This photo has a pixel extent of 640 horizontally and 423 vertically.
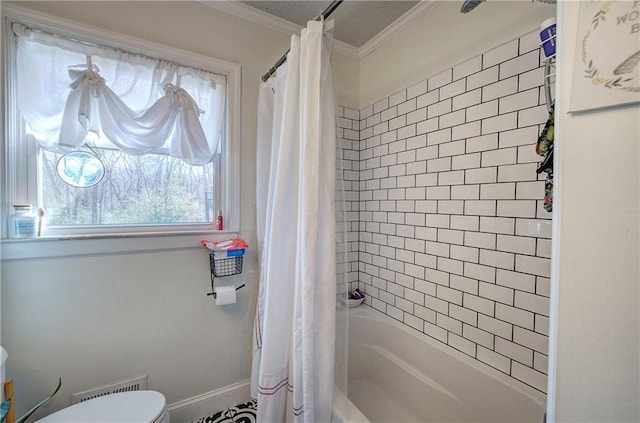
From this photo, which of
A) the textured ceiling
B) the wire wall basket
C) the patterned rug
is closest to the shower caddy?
the wire wall basket

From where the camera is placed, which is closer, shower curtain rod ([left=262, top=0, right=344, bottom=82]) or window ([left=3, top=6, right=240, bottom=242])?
shower curtain rod ([left=262, top=0, right=344, bottom=82])

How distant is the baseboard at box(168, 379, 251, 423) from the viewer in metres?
1.46

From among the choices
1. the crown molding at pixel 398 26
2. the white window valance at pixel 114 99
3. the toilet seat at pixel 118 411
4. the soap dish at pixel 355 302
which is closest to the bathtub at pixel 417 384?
the soap dish at pixel 355 302

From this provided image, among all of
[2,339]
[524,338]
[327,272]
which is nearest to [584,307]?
[327,272]

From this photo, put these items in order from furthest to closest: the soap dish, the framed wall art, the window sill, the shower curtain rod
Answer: the soap dish
the window sill
the shower curtain rod
the framed wall art

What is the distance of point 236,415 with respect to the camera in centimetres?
155

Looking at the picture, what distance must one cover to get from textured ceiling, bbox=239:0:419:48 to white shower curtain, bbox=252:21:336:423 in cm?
74

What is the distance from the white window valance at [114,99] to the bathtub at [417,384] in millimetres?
1598

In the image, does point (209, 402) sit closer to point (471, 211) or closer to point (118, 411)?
point (118, 411)

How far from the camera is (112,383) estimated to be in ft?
4.29

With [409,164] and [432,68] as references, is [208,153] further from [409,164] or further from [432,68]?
[432,68]

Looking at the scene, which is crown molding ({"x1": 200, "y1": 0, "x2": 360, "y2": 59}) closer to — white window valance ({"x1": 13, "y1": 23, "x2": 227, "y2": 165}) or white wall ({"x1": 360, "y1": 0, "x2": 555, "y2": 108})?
white window valance ({"x1": 13, "y1": 23, "x2": 227, "y2": 165})

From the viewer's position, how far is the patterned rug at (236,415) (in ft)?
4.97

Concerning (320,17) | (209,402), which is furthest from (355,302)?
(320,17)
